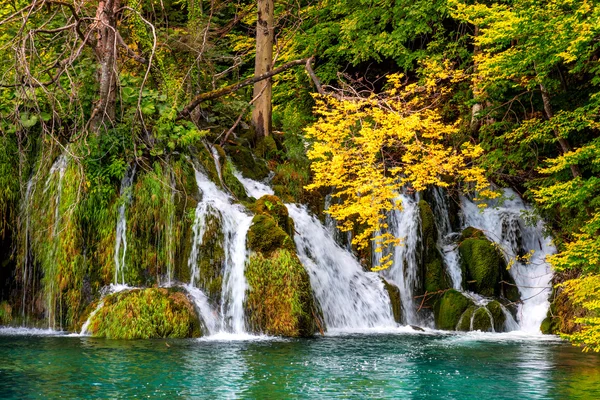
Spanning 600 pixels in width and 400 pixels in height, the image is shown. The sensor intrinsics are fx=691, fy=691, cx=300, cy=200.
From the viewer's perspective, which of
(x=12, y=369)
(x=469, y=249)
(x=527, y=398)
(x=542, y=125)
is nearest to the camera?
(x=527, y=398)

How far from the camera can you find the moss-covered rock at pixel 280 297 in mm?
11062

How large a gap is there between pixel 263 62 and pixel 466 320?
26.1 feet

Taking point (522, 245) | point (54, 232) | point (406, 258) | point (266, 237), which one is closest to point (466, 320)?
point (406, 258)

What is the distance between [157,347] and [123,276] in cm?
257

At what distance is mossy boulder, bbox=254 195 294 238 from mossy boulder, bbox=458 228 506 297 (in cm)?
434

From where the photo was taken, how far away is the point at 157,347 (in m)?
9.38

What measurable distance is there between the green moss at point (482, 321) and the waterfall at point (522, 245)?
1.02 meters

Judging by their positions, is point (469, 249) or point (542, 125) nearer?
point (542, 125)

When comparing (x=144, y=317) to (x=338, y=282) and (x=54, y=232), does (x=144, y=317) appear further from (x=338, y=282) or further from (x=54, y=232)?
(x=338, y=282)

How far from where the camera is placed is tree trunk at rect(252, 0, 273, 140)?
1692cm

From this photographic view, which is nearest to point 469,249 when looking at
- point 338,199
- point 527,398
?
point 338,199

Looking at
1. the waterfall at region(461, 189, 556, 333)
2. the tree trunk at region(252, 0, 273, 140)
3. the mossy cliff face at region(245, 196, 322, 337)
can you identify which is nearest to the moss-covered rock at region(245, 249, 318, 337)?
the mossy cliff face at region(245, 196, 322, 337)

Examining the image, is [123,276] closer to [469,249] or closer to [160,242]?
[160,242]

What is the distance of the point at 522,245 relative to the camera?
15906mm
